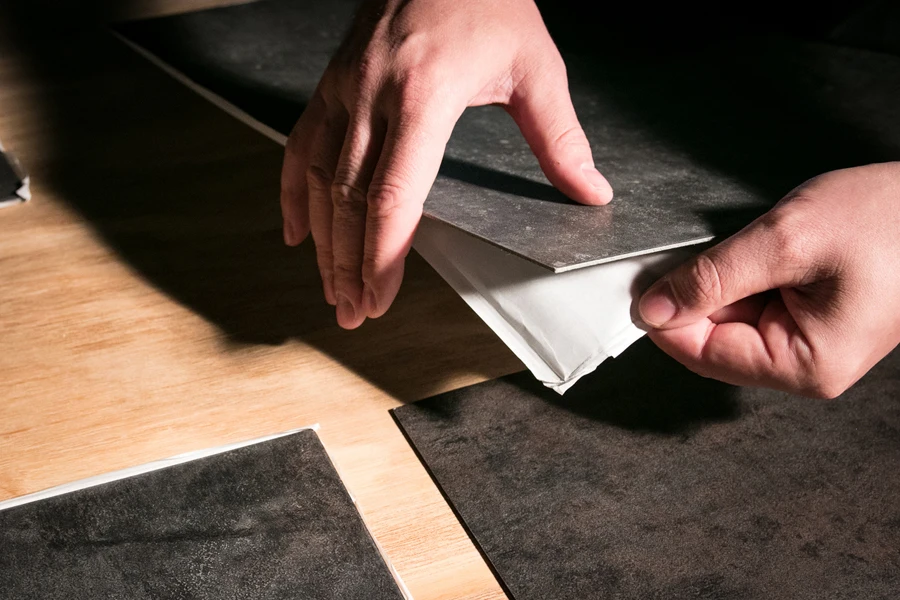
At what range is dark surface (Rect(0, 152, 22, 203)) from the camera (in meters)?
0.93

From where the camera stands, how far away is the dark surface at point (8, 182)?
36.6 inches

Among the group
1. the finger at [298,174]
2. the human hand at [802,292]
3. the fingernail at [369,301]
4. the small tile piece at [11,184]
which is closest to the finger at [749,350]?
the human hand at [802,292]

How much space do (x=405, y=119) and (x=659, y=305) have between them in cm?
23

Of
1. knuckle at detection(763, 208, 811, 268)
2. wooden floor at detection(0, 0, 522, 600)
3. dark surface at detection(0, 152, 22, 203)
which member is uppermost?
knuckle at detection(763, 208, 811, 268)

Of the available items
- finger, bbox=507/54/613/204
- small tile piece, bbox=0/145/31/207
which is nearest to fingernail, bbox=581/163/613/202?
finger, bbox=507/54/613/204

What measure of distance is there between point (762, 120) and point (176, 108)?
2.30 ft

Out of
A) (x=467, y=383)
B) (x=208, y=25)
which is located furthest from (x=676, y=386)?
(x=208, y=25)

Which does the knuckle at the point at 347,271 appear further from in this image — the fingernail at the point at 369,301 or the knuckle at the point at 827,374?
the knuckle at the point at 827,374

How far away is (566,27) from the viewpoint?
47.1 inches

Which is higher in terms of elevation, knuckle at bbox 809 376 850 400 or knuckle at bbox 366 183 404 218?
knuckle at bbox 366 183 404 218

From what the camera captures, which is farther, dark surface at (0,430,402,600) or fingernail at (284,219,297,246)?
fingernail at (284,219,297,246)

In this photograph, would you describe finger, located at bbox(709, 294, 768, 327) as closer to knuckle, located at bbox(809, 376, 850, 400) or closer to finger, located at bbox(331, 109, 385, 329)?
knuckle, located at bbox(809, 376, 850, 400)

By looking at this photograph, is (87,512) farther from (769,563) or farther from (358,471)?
(769,563)

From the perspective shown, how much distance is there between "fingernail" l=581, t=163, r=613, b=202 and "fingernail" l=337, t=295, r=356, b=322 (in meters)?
0.21
